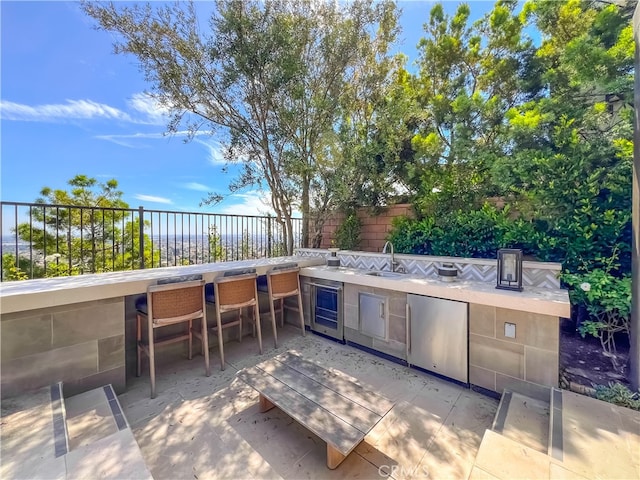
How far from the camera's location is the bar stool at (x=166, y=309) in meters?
2.62

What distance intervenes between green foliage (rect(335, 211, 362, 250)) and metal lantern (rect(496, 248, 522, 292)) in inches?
121

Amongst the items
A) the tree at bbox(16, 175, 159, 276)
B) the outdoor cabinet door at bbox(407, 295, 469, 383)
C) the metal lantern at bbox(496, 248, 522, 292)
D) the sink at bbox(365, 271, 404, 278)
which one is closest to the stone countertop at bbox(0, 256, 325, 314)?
the sink at bbox(365, 271, 404, 278)

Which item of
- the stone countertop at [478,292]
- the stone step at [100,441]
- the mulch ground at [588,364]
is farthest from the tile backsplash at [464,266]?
the stone step at [100,441]

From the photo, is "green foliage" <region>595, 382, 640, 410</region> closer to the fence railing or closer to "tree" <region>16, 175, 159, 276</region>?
the fence railing

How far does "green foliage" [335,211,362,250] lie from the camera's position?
558cm

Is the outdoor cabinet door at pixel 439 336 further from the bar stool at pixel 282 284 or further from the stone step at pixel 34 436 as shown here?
the stone step at pixel 34 436

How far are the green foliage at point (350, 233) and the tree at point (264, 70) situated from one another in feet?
2.71

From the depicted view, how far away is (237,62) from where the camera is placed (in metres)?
4.33

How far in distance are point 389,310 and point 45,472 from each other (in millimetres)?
2955

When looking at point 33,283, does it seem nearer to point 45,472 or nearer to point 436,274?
point 45,472

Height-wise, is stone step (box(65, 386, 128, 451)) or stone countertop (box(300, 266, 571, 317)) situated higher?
stone countertop (box(300, 266, 571, 317))

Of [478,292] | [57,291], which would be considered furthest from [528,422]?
[57,291]

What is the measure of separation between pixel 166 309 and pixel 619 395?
411 centimetres

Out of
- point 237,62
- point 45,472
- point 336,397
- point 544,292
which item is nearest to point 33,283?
point 45,472
